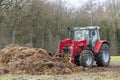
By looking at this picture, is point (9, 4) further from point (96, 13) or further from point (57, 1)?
point (96, 13)

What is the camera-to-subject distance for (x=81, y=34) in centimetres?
1909

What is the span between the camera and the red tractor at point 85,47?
17516 millimetres

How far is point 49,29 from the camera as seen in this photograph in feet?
143

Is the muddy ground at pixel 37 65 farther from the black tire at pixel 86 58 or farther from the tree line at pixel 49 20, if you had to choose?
the tree line at pixel 49 20

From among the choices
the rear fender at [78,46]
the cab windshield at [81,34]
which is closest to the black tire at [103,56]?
the cab windshield at [81,34]

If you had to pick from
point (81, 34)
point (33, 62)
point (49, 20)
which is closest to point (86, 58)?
point (81, 34)

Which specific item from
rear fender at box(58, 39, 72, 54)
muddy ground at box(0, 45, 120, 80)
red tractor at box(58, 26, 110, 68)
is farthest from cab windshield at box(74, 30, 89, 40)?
muddy ground at box(0, 45, 120, 80)

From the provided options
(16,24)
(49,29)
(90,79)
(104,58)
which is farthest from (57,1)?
(90,79)

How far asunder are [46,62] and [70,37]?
461cm

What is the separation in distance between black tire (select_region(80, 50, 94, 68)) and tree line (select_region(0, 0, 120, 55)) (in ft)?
69.6

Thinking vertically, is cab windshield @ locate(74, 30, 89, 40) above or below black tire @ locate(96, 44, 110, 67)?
above

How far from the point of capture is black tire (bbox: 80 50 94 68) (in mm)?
17266

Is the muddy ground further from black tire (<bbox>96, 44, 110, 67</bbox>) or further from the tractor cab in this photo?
black tire (<bbox>96, 44, 110, 67</bbox>)

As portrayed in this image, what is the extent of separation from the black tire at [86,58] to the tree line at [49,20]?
2120 cm
